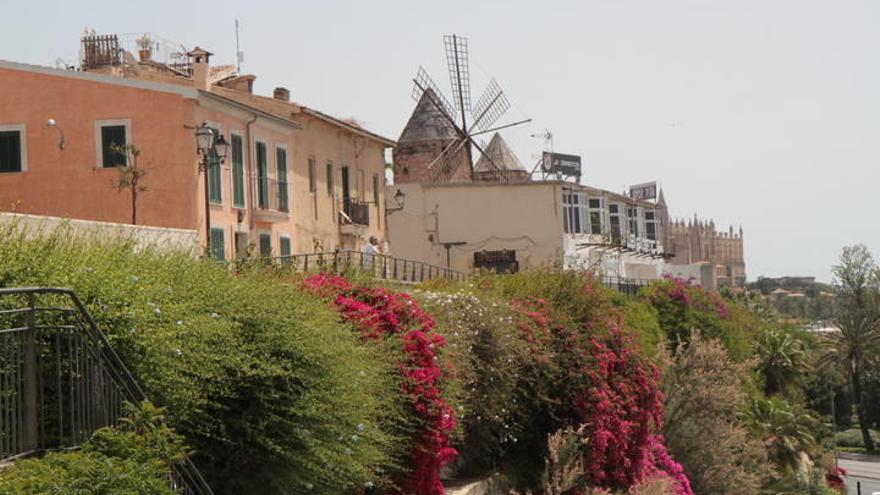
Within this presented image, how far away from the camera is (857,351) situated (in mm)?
92625

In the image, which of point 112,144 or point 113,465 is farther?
point 112,144

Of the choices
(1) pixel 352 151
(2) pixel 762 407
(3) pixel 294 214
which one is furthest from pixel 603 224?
(3) pixel 294 214

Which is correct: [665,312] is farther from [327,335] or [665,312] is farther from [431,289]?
[327,335]

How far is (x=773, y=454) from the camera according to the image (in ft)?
165

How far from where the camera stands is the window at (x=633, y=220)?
73.3 meters

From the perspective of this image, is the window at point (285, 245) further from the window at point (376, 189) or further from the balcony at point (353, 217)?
the window at point (376, 189)

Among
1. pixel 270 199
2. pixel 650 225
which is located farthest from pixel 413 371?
pixel 650 225

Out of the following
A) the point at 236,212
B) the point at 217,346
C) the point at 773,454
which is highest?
the point at 236,212

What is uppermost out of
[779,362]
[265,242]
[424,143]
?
[424,143]

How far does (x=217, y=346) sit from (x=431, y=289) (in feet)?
40.7

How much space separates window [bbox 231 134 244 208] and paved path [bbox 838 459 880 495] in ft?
117

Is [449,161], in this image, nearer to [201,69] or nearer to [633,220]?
[633,220]

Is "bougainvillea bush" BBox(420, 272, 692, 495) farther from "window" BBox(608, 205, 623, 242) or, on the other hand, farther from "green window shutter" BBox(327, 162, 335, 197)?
"window" BBox(608, 205, 623, 242)

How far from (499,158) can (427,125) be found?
721 centimetres
